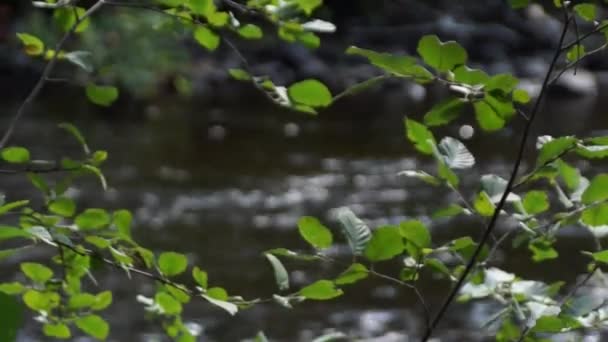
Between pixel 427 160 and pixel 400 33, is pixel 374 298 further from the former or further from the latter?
pixel 400 33

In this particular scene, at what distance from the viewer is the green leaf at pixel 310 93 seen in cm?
76

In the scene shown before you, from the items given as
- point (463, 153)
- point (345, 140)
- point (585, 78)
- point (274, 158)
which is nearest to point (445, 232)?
point (274, 158)

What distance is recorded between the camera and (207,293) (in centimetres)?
77

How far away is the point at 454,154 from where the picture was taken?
781 millimetres

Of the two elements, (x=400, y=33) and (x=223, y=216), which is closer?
(x=223, y=216)

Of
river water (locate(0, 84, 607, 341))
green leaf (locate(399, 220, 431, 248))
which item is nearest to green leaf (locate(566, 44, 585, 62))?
green leaf (locate(399, 220, 431, 248))

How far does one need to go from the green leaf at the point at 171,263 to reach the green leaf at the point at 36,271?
0.43 feet

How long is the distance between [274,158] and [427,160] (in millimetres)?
820

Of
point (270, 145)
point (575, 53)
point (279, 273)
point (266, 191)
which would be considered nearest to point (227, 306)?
point (279, 273)

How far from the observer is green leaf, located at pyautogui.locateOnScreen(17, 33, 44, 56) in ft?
2.88

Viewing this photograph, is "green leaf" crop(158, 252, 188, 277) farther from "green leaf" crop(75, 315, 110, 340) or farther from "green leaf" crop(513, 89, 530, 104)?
"green leaf" crop(513, 89, 530, 104)

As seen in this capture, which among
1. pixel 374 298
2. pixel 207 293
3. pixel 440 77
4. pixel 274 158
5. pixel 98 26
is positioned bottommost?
pixel 98 26

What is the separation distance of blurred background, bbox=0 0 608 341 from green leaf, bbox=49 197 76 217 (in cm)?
9

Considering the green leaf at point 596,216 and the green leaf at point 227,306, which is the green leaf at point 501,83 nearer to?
the green leaf at point 596,216
